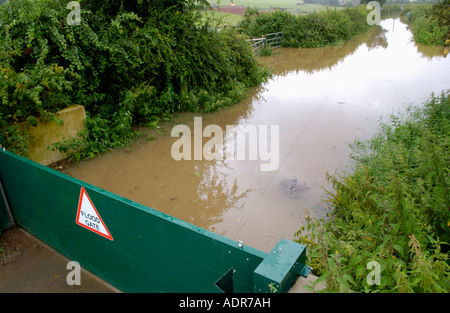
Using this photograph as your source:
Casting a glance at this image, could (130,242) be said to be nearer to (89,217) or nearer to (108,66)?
(89,217)

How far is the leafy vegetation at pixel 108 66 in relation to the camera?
20.4 feet

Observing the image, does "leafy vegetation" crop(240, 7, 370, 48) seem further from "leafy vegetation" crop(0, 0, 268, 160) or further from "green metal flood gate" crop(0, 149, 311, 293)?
"green metal flood gate" crop(0, 149, 311, 293)

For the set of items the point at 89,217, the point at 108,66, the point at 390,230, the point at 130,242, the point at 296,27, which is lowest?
the point at 390,230

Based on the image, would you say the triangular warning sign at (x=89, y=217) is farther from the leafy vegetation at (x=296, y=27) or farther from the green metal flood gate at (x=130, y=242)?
the leafy vegetation at (x=296, y=27)

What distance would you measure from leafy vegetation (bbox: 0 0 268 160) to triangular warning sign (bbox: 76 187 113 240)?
123 inches

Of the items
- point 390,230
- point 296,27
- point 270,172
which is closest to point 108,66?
point 270,172

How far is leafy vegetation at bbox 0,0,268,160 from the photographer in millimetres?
6230

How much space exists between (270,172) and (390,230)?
3094mm

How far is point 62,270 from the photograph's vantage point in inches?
161

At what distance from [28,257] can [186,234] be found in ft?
9.18

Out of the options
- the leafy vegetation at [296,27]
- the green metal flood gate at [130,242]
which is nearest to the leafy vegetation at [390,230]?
the green metal flood gate at [130,242]

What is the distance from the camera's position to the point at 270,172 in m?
6.56
